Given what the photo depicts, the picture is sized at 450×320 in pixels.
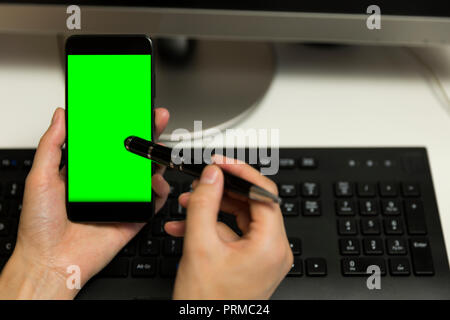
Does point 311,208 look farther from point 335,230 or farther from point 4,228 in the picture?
point 4,228

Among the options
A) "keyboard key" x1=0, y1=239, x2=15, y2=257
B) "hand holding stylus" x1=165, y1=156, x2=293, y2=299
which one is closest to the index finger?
"hand holding stylus" x1=165, y1=156, x2=293, y2=299

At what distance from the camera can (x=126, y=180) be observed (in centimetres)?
43

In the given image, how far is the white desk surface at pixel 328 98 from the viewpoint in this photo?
52cm

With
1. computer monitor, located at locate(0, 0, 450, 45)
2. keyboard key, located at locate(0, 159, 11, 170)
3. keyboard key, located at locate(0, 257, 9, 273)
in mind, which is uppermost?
computer monitor, located at locate(0, 0, 450, 45)

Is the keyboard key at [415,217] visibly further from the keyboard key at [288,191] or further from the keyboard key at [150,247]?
the keyboard key at [150,247]

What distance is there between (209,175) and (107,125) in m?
0.13

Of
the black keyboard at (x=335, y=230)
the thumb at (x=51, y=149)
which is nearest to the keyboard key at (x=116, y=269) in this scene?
the black keyboard at (x=335, y=230)

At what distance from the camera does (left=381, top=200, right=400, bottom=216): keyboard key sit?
0.44m

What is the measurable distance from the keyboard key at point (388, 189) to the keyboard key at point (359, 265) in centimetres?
7

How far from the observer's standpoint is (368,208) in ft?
1.46

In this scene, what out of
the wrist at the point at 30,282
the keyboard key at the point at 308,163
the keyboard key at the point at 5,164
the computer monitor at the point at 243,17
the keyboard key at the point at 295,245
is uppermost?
the computer monitor at the point at 243,17

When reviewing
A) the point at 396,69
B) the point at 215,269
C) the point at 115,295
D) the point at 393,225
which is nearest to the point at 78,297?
the point at 115,295

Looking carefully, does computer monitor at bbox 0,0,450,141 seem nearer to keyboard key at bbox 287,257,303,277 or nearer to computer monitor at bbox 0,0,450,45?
computer monitor at bbox 0,0,450,45

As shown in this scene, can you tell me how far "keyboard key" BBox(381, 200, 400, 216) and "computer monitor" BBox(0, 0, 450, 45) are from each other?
0.17 meters
